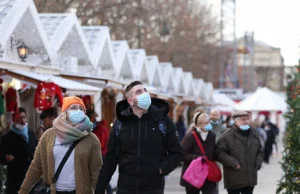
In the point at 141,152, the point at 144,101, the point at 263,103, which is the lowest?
the point at 141,152

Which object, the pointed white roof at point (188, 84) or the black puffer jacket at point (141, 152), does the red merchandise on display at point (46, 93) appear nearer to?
the black puffer jacket at point (141, 152)

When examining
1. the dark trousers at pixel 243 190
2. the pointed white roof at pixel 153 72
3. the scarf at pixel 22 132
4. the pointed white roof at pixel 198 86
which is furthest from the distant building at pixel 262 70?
the scarf at pixel 22 132

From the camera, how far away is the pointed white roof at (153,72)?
92.5 ft

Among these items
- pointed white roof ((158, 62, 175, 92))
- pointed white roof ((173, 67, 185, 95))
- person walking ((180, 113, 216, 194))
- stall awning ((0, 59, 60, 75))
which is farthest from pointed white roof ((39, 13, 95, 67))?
pointed white roof ((173, 67, 185, 95))

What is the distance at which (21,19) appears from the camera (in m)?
14.9

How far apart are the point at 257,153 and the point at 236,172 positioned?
1.51ft

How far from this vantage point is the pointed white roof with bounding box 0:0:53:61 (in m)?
→ 14.2

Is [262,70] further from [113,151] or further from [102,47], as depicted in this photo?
[113,151]

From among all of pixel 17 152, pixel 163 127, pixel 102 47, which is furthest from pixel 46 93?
pixel 102 47

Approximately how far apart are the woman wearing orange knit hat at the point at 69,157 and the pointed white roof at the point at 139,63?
17277 millimetres

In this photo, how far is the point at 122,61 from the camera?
23.3m

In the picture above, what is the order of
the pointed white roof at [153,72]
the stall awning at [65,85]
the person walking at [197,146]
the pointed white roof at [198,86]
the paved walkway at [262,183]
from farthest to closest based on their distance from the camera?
1. the pointed white roof at [198,86]
2. the pointed white roof at [153,72]
3. the paved walkway at [262,183]
4. the stall awning at [65,85]
5. the person walking at [197,146]

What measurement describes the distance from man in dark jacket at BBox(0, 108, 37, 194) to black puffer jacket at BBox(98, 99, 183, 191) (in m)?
4.01

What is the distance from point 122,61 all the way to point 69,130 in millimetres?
15481
